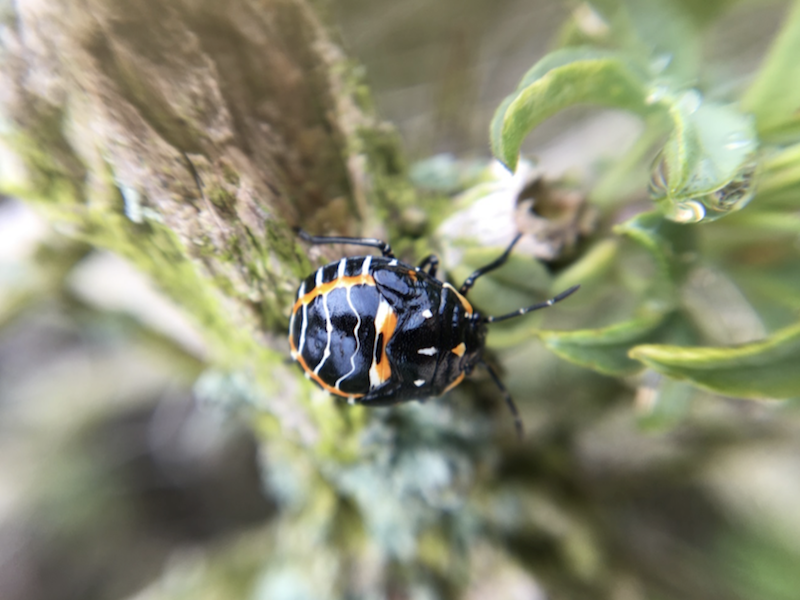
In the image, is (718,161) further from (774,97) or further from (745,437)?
(745,437)

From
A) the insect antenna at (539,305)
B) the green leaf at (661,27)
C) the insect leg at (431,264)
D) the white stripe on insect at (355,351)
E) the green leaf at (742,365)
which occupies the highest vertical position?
the green leaf at (661,27)

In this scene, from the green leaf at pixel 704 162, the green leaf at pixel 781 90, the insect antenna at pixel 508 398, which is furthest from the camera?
the insect antenna at pixel 508 398

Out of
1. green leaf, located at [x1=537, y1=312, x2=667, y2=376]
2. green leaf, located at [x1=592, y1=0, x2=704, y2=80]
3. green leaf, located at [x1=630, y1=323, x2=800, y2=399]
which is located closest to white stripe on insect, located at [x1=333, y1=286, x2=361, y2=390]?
green leaf, located at [x1=537, y1=312, x2=667, y2=376]

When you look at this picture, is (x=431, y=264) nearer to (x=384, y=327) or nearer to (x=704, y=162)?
(x=384, y=327)

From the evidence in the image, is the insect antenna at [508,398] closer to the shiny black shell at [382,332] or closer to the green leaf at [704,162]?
the shiny black shell at [382,332]

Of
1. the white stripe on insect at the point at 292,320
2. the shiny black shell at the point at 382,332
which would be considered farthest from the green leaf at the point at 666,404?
the white stripe on insect at the point at 292,320

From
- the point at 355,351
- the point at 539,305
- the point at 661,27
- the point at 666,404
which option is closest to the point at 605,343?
the point at 539,305

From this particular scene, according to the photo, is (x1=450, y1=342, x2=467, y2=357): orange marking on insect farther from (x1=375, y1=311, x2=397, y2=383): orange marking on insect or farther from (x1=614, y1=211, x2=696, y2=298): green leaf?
(x1=614, y1=211, x2=696, y2=298): green leaf
